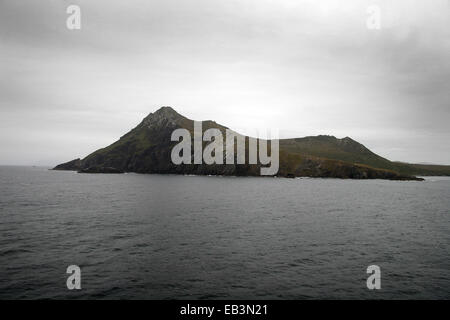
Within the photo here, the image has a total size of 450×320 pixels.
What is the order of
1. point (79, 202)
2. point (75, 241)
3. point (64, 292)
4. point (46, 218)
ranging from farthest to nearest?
1. point (79, 202)
2. point (46, 218)
3. point (75, 241)
4. point (64, 292)

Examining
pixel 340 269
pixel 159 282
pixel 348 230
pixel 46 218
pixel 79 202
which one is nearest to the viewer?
pixel 159 282

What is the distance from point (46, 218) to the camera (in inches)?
2121

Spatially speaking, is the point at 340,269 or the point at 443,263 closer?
the point at 340,269

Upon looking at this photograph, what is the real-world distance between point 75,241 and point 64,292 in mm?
16488

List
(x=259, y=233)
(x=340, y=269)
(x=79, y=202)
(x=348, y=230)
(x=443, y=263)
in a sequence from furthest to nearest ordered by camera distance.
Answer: (x=79, y=202) < (x=348, y=230) < (x=259, y=233) < (x=443, y=263) < (x=340, y=269)

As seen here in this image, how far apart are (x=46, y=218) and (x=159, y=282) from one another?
40317mm

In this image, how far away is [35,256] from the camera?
3238 centimetres
